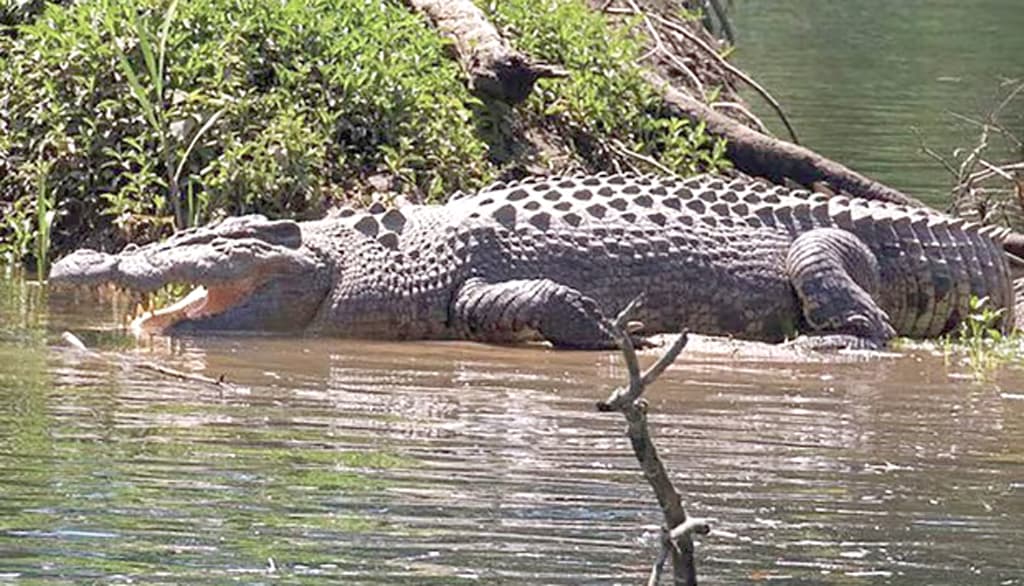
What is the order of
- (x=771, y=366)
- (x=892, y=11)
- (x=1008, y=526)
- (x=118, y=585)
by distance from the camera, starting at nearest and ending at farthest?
(x=118, y=585) < (x=1008, y=526) < (x=771, y=366) < (x=892, y=11)

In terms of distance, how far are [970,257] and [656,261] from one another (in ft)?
4.95

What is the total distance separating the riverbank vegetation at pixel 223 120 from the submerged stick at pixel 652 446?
6723 millimetres

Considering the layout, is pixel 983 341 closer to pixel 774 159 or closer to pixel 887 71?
pixel 774 159

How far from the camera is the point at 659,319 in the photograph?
30.1 ft

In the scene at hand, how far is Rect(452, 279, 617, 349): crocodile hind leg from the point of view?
28.5ft

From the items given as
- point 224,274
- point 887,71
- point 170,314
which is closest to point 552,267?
point 224,274

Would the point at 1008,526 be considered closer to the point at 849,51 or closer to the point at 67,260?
the point at 67,260

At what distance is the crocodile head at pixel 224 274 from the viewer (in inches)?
338

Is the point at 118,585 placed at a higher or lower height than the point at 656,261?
lower

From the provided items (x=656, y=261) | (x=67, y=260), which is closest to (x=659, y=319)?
(x=656, y=261)

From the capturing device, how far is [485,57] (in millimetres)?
11195

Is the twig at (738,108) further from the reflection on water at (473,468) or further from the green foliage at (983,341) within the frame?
the reflection on water at (473,468)

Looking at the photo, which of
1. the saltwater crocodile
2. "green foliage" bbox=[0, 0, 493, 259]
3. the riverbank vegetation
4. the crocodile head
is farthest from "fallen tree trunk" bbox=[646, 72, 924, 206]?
the crocodile head

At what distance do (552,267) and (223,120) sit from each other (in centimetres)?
215
